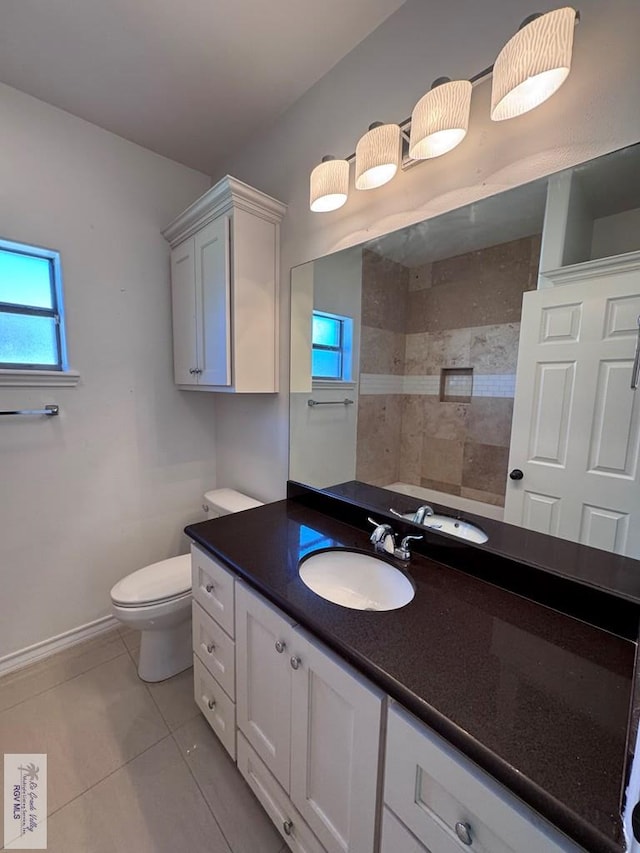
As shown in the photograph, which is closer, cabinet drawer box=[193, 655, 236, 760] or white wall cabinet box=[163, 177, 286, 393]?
cabinet drawer box=[193, 655, 236, 760]

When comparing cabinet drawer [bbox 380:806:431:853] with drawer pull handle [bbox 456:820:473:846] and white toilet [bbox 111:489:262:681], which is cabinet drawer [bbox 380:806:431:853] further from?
white toilet [bbox 111:489:262:681]

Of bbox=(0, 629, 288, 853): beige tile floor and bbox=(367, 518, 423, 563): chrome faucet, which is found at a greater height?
bbox=(367, 518, 423, 563): chrome faucet

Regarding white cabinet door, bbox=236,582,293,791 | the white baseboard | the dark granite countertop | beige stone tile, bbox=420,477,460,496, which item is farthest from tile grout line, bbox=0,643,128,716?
beige stone tile, bbox=420,477,460,496

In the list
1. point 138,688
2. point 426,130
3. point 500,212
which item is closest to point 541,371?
point 500,212

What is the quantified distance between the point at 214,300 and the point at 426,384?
1.04 m

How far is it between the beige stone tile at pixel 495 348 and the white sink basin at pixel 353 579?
0.67 meters

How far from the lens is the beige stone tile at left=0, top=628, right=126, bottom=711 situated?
4.98ft

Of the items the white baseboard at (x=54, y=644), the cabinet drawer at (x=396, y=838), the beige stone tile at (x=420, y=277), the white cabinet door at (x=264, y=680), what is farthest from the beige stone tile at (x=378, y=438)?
the white baseboard at (x=54, y=644)

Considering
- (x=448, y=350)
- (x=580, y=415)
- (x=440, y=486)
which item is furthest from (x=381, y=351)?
(x=580, y=415)

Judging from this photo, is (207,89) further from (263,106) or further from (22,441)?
(22,441)

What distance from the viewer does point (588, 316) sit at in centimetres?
83

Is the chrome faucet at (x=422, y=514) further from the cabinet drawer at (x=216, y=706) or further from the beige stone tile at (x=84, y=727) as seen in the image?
the beige stone tile at (x=84, y=727)

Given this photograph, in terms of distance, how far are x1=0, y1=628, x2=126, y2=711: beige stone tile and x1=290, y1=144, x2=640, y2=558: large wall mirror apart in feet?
5.25

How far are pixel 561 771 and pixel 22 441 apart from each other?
6.75 feet
